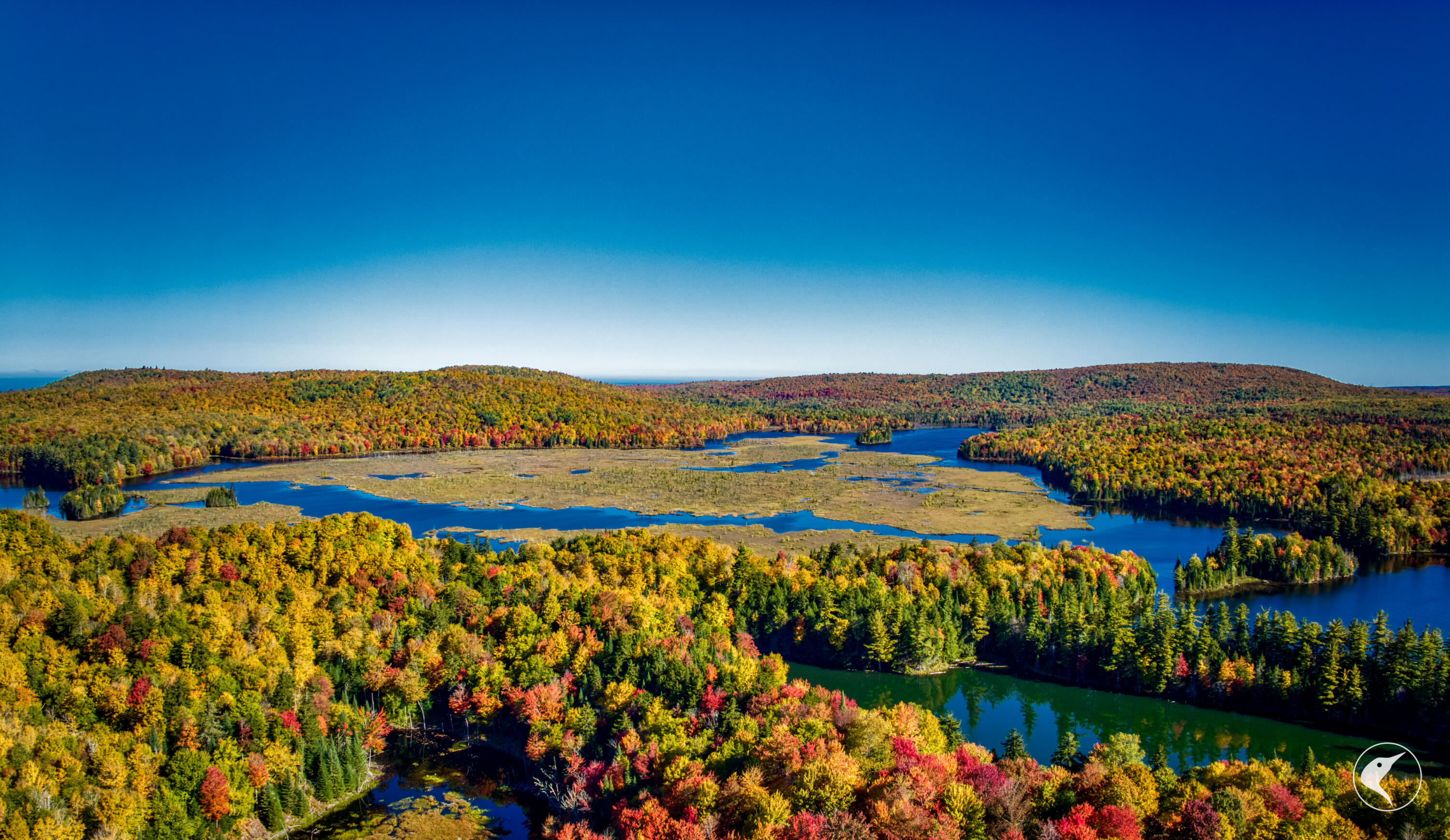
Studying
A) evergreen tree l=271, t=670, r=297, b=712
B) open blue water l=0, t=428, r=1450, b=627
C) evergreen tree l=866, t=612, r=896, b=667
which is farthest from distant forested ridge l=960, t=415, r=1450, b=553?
evergreen tree l=271, t=670, r=297, b=712

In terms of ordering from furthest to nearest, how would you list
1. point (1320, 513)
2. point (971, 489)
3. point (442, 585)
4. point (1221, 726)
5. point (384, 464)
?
point (384, 464)
point (971, 489)
point (1320, 513)
point (442, 585)
point (1221, 726)

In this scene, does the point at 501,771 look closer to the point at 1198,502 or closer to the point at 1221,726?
the point at 1221,726

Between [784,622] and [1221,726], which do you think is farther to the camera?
[784,622]

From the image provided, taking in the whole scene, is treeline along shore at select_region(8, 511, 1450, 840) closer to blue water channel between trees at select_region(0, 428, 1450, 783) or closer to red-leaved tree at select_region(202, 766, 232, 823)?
red-leaved tree at select_region(202, 766, 232, 823)

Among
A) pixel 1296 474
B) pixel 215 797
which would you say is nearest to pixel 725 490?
pixel 1296 474

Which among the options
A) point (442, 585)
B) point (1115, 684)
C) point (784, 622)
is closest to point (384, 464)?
point (442, 585)

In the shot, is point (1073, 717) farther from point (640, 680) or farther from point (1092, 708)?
point (640, 680)
